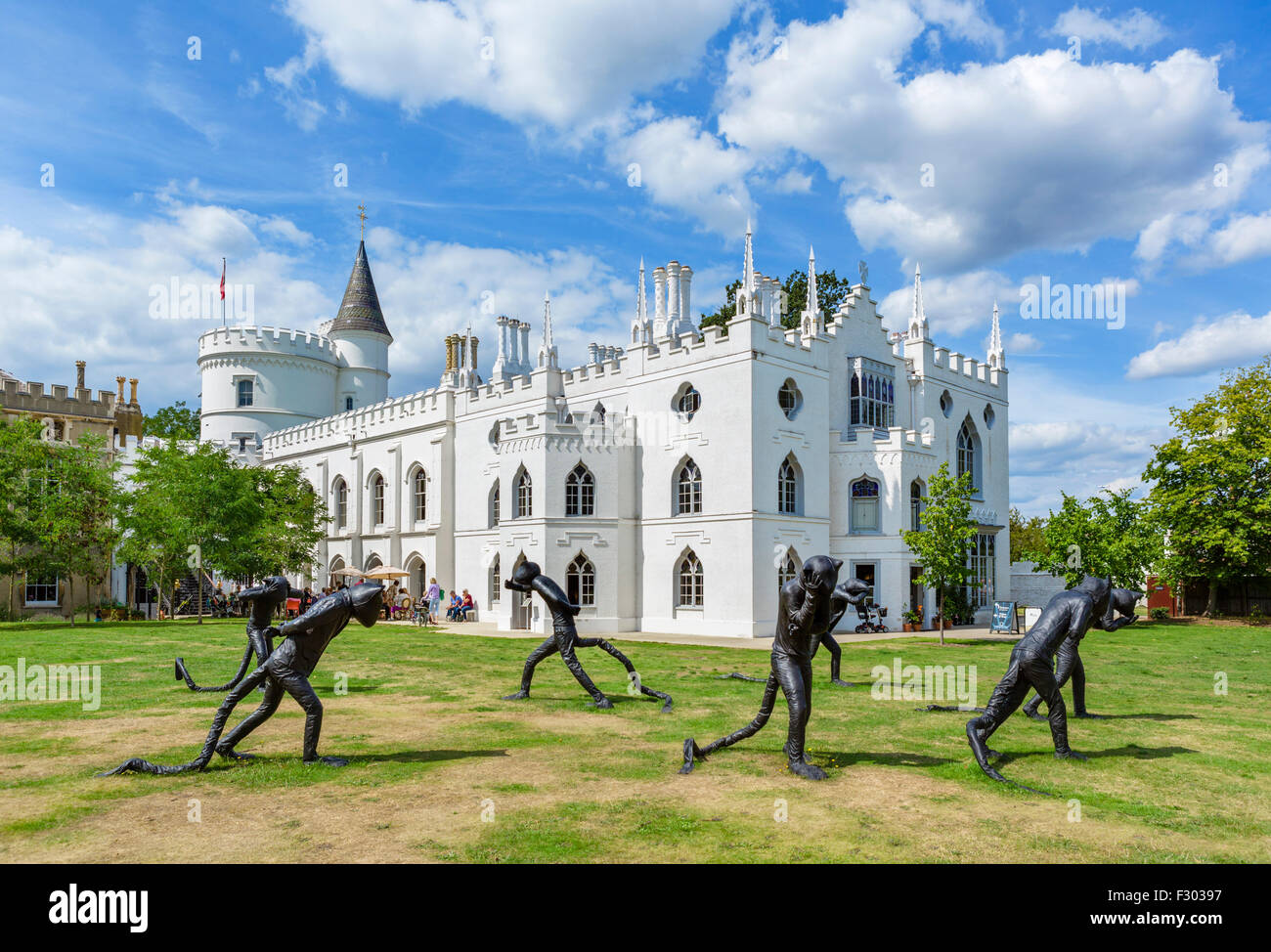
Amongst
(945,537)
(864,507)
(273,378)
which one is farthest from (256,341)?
(945,537)

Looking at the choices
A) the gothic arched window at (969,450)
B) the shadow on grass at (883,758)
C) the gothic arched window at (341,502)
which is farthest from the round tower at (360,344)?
the shadow on grass at (883,758)

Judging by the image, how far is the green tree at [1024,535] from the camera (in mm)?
58281

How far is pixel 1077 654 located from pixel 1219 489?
3149 centimetres

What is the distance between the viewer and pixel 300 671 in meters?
8.70

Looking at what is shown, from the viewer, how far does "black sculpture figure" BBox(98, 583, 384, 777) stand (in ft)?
28.1

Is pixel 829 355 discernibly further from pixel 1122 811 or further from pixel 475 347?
pixel 1122 811

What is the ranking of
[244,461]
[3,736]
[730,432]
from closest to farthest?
[3,736] → [730,432] → [244,461]

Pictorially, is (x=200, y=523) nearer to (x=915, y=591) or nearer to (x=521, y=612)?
(x=521, y=612)

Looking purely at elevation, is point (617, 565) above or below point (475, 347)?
below

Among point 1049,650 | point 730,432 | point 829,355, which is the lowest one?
point 1049,650

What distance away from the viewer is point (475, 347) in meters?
44.3
